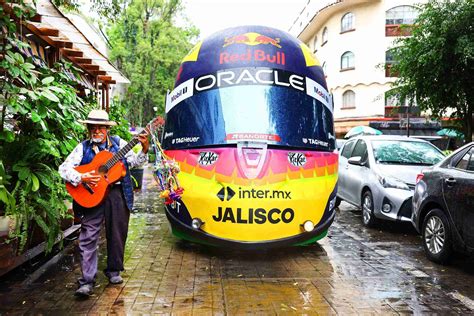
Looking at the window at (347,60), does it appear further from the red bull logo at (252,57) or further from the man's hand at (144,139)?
the man's hand at (144,139)

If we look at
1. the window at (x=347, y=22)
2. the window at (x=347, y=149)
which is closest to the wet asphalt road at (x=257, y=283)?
the window at (x=347, y=149)

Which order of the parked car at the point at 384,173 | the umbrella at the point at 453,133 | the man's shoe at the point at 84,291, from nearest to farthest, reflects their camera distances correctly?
the man's shoe at the point at 84,291 → the parked car at the point at 384,173 → the umbrella at the point at 453,133

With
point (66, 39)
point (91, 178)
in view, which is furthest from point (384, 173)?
point (66, 39)

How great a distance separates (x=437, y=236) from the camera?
21.0ft

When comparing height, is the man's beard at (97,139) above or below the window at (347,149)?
above

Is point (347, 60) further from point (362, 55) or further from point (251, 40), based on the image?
point (251, 40)

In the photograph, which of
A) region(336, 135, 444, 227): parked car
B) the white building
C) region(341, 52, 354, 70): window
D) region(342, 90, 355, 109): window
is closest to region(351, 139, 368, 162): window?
region(336, 135, 444, 227): parked car

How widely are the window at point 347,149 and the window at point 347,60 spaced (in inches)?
879

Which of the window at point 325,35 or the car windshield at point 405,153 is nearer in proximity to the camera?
the car windshield at point 405,153

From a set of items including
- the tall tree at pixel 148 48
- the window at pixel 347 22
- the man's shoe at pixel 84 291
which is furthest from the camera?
the window at pixel 347 22

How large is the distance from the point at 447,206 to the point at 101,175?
4.25 m

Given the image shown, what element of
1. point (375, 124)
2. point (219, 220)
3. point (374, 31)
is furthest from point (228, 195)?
point (374, 31)

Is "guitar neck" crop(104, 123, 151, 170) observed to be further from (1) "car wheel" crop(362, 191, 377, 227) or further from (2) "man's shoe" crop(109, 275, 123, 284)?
(1) "car wheel" crop(362, 191, 377, 227)

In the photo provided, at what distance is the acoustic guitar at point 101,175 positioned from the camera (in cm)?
498
